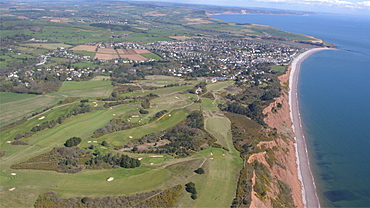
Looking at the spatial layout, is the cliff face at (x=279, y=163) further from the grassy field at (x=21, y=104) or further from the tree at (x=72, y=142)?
the grassy field at (x=21, y=104)

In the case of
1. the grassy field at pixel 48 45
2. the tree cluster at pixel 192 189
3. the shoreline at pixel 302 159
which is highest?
the tree cluster at pixel 192 189

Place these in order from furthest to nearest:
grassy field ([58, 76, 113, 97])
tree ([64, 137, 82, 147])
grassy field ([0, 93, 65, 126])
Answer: grassy field ([58, 76, 113, 97]) < grassy field ([0, 93, 65, 126]) < tree ([64, 137, 82, 147])

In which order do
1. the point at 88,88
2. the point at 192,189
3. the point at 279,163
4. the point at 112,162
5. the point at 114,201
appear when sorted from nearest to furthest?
the point at 114,201, the point at 192,189, the point at 112,162, the point at 279,163, the point at 88,88

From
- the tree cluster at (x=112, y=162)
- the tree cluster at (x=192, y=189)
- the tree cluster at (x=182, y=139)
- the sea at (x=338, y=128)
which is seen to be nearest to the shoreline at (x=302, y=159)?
the sea at (x=338, y=128)

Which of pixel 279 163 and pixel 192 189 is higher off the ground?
pixel 192 189

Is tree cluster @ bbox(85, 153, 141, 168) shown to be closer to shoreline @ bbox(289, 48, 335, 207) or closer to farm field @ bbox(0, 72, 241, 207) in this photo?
farm field @ bbox(0, 72, 241, 207)

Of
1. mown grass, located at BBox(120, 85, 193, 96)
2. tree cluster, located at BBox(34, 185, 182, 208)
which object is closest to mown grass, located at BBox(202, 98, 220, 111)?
mown grass, located at BBox(120, 85, 193, 96)

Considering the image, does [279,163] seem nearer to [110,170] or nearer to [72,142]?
[110,170]

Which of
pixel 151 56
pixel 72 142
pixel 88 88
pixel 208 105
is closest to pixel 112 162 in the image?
pixel 72 142
